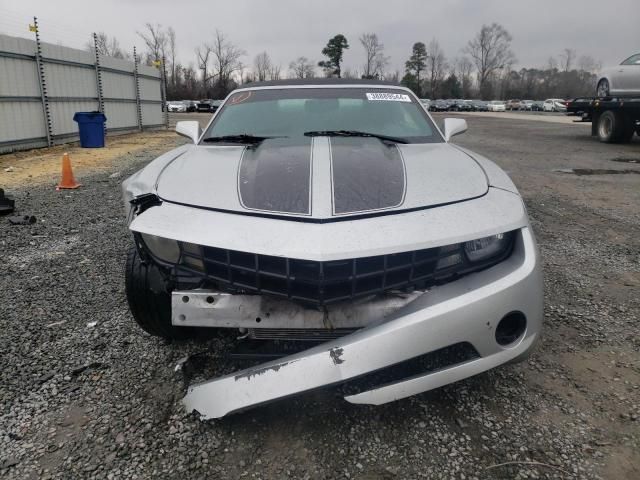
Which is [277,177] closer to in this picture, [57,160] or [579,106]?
[57,160]

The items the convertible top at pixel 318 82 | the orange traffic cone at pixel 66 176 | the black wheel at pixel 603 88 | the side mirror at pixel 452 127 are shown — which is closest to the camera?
the side mirror at pixel 452 127

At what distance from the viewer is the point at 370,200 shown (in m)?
1.95

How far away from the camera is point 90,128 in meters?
11.9

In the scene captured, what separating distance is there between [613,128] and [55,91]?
15131 mm

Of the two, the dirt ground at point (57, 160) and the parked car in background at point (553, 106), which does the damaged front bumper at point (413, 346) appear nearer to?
the dirt ground at point (57, 160)

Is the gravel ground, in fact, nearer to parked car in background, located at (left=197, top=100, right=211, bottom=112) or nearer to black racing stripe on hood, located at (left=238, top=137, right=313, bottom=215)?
black racing stripe on hood, located at (left=238, top=137, right=313, bottom=215)

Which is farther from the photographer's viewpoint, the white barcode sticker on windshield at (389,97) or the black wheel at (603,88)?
the black wheel at (603,88)

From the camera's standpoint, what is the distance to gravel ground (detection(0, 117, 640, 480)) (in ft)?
5.69

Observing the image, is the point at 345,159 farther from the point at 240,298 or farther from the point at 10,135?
the point at 10,135

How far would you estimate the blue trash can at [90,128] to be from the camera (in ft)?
38.6

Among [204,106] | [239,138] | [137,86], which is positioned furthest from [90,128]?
[204,106]

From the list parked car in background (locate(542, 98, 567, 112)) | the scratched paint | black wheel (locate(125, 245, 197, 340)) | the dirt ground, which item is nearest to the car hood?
black wheel (locate(125, 245, 197, 340))

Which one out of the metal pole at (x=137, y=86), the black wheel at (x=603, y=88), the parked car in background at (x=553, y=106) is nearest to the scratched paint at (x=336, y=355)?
the black wheel at (x=603, y=88)

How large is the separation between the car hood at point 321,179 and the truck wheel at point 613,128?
13031mm
